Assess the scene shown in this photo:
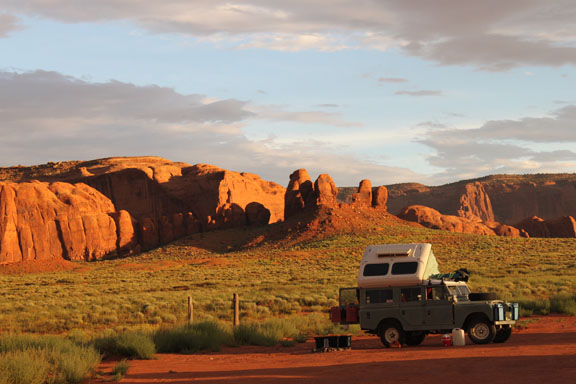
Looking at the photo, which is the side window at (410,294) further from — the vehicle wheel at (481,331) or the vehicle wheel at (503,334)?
the vehicle wheel at (503,334)

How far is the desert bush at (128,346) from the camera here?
60.2 ft

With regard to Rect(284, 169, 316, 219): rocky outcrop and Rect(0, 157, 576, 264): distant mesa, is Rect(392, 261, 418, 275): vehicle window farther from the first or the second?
Rect(284, 169, 316, 219): rocky outcrop

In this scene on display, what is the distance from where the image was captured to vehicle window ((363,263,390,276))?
1894cm

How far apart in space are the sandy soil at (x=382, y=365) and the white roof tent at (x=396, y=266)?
189cm

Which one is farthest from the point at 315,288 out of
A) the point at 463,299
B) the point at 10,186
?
the point at 10,186

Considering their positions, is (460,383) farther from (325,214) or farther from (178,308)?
(325,214)

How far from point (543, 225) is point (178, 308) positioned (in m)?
87.7

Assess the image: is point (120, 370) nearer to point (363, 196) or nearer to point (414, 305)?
point (414, 305)

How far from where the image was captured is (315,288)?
1635 inches

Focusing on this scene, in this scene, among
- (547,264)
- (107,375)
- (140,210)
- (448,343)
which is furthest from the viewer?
(140,210)

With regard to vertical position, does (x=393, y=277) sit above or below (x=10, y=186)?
below

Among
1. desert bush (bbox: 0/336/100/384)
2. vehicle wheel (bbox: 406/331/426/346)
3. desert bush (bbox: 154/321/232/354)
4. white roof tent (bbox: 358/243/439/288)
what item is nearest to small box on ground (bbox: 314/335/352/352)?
white roof tent (bbox: 358/243/439/288)

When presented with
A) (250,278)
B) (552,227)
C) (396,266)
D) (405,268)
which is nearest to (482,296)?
(405,268)

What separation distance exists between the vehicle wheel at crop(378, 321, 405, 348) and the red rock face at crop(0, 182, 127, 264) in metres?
79.5
